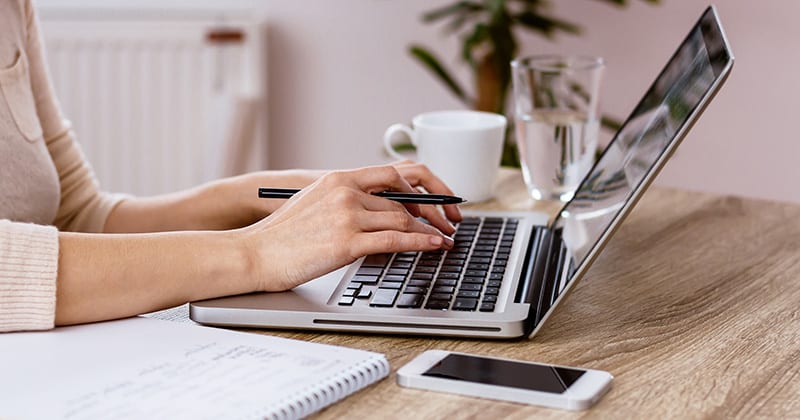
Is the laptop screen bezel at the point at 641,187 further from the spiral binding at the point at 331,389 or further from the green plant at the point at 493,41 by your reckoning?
the green plant at the point at 493,41

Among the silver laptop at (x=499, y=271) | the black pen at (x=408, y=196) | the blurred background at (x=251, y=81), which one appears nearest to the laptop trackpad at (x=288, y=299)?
the silver laptop at (x=499, y=271)

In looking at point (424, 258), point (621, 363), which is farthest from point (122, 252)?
point (621, 363)

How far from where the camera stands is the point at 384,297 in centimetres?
84

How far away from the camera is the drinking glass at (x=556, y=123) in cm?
131

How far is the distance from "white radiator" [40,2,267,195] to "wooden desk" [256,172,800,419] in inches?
66.0

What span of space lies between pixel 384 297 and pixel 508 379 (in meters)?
0.17

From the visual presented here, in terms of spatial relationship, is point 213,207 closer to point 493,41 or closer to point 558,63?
point 558,63

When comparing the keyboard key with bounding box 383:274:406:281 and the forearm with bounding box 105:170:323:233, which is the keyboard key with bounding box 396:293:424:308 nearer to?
the keyboard key with bounding box 383:274:406:281

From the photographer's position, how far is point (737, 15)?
7.84ft

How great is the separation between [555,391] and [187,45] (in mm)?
2213

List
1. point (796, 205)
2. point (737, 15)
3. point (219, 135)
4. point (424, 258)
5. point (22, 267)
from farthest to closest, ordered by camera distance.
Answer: point (219, 135) < point (737, 15) < point (796, 205) < point (424, 258) < point (22, 267)

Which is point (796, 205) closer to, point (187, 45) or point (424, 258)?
point (424, 258)

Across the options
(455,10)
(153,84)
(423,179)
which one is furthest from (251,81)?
(423,179)

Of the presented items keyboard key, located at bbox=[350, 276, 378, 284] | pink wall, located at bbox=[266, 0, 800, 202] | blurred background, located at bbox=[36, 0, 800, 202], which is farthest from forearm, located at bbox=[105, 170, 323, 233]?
pink wall, located at bbox=[266, 0, 800, 202]
